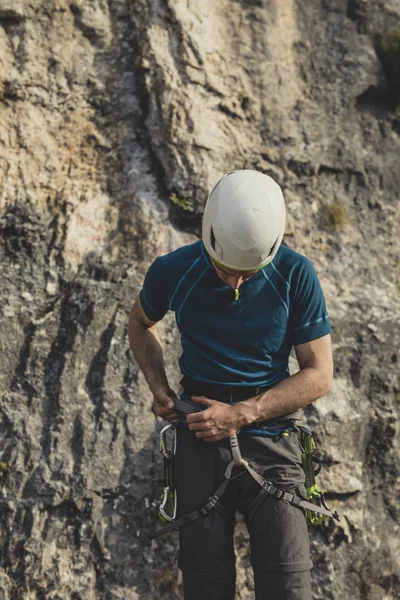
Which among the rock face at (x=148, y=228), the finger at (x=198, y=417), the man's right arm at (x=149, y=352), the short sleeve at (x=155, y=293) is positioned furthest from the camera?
the rock face at (x=148, y=228)

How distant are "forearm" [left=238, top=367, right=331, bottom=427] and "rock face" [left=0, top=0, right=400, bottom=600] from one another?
1.77 m

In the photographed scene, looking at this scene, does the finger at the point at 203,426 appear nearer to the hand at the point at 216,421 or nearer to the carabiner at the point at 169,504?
the hand at the point at 216,421

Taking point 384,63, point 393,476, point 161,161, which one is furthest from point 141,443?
point 384,63

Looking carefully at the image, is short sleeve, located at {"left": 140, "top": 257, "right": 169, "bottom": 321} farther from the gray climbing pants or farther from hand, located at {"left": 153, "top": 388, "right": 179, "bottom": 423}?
the gray climbing pants

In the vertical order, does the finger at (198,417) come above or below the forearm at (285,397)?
below

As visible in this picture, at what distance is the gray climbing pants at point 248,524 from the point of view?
3.91m

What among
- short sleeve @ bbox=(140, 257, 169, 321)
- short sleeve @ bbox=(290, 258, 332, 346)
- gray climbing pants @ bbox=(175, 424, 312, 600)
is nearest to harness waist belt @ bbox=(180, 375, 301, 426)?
gray climbing pants @ bbox=(175, 424, 312, 600)

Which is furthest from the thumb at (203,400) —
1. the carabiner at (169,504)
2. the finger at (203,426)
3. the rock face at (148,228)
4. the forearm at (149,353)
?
the rock face at (148,228)

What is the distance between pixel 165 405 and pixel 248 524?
0.87m

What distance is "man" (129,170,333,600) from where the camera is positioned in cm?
388

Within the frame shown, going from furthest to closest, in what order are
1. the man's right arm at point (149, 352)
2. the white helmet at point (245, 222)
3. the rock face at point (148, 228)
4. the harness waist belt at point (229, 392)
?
1. the rock face at point (148, 228)
2. the man's right arm at point (149, 352)
3. the harness waist belt at point (229, 392)
4. the white helmet at point (245, 222)

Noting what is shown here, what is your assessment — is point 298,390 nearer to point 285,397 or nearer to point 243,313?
point 285,397

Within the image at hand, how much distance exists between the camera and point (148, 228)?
6.33 metres

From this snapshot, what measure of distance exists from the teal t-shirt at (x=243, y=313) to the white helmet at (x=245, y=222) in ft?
0.60
